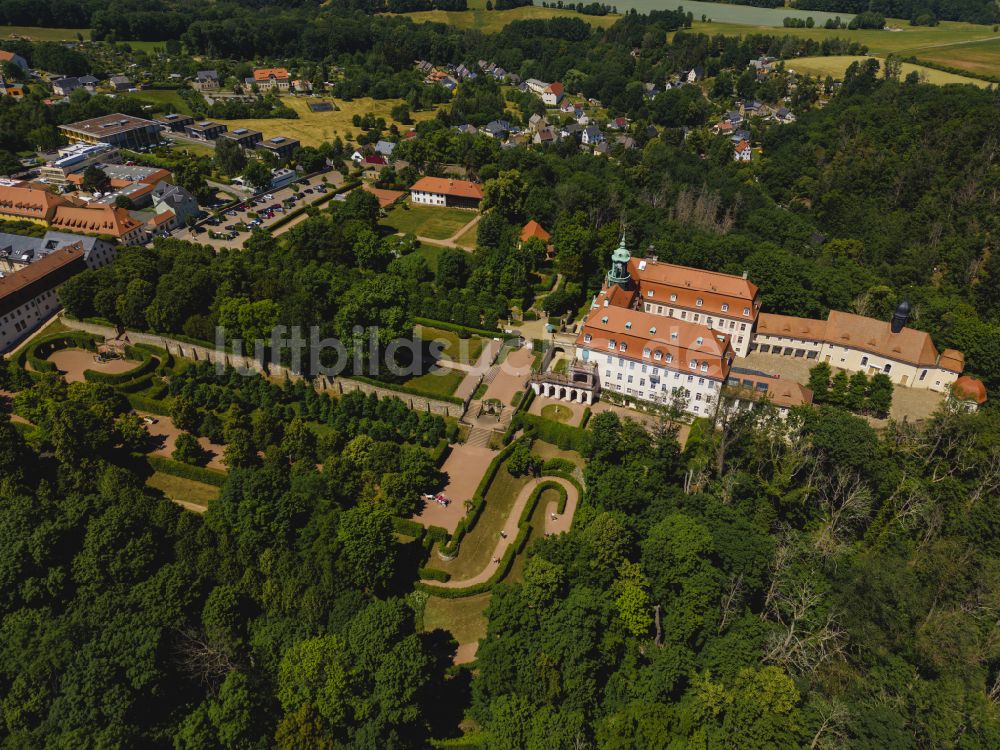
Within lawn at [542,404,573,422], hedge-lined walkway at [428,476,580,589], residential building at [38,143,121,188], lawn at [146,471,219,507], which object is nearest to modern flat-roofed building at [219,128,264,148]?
residential building at [38,143,121,188]

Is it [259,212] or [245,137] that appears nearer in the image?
[259,212]

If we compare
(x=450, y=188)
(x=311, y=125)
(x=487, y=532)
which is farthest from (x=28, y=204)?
(x=487, y=532)

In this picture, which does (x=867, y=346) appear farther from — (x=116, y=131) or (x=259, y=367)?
(x=116, y=131)

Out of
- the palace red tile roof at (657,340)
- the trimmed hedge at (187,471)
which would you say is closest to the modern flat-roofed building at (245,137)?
the trimmed hedge at (187,471)

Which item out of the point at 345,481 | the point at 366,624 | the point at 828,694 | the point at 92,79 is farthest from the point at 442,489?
the point at 92,79

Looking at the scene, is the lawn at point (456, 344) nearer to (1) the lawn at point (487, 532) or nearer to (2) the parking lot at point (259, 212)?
(1) the lawn at point (487, 532)

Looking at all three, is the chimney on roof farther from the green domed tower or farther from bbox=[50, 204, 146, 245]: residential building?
bbox=[50, 204, 146, 245]: residential building
